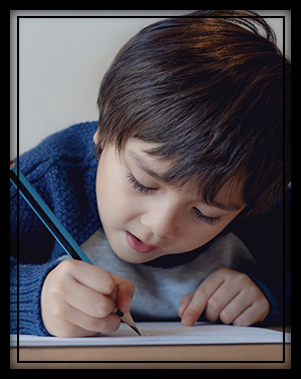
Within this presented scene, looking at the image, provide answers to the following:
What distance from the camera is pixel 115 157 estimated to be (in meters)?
0.38

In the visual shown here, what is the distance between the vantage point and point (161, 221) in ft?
1.16

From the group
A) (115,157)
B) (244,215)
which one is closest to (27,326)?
(115,157)

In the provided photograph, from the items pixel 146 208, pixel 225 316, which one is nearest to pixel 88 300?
pixel 146 208

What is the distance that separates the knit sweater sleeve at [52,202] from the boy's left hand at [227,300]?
163mm

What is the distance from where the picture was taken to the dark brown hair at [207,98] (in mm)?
333

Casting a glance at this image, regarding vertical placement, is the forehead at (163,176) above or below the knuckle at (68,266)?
above

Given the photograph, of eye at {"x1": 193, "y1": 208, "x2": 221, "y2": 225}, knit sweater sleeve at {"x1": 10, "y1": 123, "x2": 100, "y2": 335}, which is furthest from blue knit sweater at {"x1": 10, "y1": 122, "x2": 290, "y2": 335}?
eye at {"x1": 193, "y1": 208, "x2": 221, "y2": 225}

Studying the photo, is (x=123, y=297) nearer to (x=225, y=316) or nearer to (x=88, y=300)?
(x=88, y=300)

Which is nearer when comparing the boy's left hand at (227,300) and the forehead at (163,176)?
the forehead at (163,176)

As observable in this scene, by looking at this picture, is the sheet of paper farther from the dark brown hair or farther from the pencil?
the dark brown hair

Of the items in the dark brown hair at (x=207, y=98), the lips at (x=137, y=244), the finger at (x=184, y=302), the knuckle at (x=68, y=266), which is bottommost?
the finger at (x=184, y=302)

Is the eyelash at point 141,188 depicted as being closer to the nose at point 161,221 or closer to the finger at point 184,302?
the nose at point 161,221

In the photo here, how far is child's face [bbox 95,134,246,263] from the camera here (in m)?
0.35

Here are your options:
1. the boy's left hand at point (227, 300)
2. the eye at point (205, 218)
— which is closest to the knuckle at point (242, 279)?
the boy's left hand at point (227, 300)
